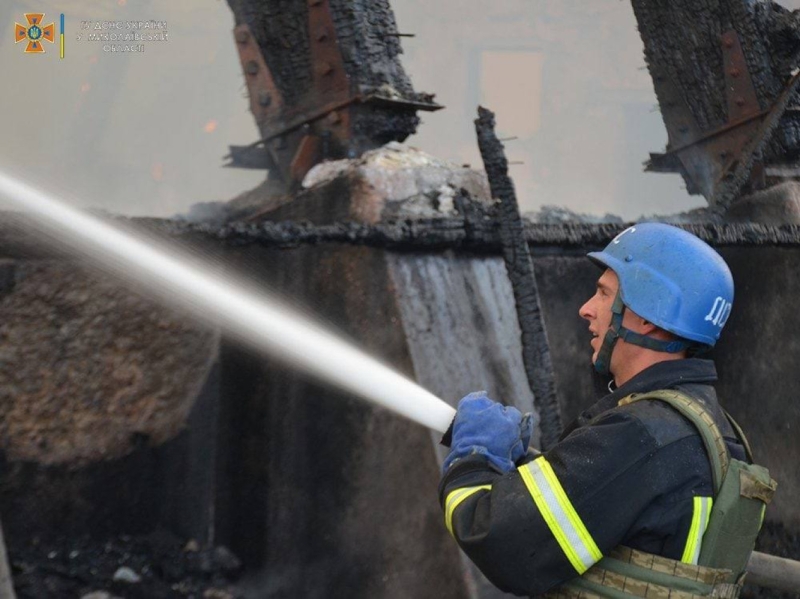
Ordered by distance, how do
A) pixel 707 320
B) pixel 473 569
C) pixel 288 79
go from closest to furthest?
pixel 707 320, pixel 473 569, pixel 288 79

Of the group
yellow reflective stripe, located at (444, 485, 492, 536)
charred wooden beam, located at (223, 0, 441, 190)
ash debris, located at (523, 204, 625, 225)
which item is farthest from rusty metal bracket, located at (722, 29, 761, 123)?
yellow reflective stripe, located at (444, 485, 492, 536)

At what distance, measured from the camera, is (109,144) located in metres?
23.0

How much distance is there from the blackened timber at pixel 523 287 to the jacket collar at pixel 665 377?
1.82 metres

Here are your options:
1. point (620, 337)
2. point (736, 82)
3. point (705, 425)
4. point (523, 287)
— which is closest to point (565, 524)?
point (705, 425)

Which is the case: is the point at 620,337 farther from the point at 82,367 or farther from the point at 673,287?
the point at 82,367

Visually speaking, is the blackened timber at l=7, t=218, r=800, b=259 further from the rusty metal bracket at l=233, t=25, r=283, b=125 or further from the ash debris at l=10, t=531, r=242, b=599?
the rusty metal bracket at l=233, t=25, r=283, b=125

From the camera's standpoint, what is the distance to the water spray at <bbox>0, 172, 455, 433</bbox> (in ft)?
11.9

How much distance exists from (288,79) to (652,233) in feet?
12.5

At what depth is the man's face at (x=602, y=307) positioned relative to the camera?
2.34 m

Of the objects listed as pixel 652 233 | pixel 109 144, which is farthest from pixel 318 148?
pixel 109 144

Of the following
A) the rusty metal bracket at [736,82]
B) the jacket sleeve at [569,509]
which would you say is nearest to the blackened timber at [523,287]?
the jacket sleeve at [569,509]

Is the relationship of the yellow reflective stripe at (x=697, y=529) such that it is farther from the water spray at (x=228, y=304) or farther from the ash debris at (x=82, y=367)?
the ash debris at (x=82, y=367)

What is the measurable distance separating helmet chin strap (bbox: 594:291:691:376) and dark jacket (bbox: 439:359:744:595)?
0.23 m

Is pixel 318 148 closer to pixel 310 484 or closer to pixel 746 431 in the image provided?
pixel 310 484
